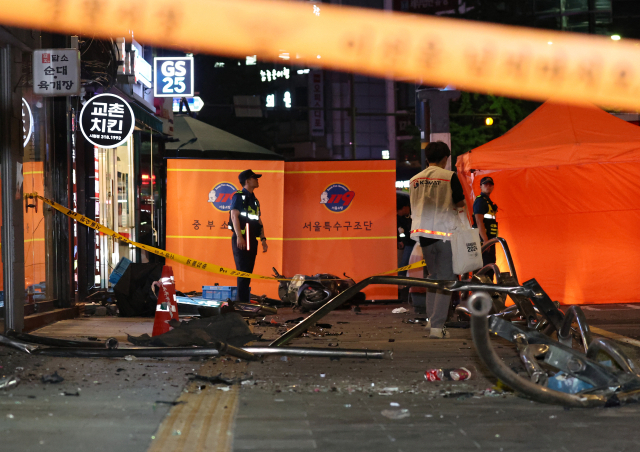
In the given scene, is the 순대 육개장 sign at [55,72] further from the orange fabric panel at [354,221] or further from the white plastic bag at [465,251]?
the orange fabric panel at [354,221]

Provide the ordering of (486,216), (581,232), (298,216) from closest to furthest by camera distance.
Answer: (486,216), (581,232), (298,216)

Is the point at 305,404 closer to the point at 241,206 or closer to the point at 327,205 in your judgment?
the point at 241,206

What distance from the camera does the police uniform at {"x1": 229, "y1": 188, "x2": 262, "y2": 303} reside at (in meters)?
10.2

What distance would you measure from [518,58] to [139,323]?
12.4 m

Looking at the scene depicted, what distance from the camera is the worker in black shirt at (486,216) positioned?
10062mm

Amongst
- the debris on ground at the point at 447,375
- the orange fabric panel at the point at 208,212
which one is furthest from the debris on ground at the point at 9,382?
the orange fabric panel at the point at 208,212

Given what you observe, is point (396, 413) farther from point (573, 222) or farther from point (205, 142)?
point (205, 142)

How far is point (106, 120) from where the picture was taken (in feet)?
33.0

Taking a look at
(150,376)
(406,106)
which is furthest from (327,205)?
(406,106)

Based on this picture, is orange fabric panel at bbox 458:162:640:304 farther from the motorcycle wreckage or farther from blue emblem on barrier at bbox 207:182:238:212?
blue emblem on barrier at bbox 207:182:238:212

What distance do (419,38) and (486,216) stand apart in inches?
453

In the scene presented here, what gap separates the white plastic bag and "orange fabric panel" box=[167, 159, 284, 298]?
5.51m

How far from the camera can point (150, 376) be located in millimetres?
4965

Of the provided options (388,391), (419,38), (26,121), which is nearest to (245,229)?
(26,121)
